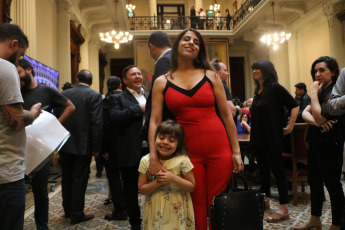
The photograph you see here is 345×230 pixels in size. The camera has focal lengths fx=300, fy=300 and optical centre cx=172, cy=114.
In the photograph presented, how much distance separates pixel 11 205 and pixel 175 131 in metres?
1.03

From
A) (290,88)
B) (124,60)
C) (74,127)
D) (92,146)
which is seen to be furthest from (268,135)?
(124,60)

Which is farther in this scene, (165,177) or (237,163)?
(237,163)

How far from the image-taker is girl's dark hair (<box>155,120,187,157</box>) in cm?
186

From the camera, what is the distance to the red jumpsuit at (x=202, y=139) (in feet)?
6.14

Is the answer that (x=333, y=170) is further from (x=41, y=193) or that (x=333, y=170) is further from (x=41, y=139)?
(x=41, y=193)

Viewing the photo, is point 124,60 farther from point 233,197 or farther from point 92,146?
→ point 233,197

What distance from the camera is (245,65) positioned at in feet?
59.2

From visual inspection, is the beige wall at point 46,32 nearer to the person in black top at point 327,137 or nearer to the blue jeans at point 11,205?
the blue jeans at point 11,205

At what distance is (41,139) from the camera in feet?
7.72

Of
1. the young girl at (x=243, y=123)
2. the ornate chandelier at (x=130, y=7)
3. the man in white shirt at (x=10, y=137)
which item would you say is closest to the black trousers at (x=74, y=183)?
the man in white shirt at (x=10, y=137)

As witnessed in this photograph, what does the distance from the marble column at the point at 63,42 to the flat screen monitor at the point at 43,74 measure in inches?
51.8

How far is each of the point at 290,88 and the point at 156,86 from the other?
12.3 metres

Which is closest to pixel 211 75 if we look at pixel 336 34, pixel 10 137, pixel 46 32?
pixel 10 137

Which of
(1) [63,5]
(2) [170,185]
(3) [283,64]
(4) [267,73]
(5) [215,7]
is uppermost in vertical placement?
(5) [215,7]
